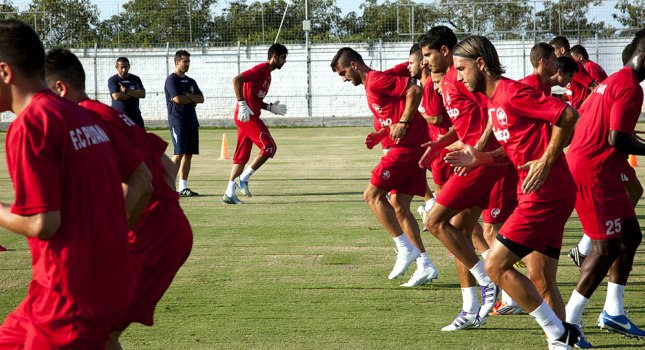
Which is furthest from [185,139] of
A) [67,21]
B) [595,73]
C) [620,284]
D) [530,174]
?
[67,21]

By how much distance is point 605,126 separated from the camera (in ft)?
20.4

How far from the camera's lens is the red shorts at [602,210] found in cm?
618

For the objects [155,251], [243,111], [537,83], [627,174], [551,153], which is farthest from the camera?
[243,111]

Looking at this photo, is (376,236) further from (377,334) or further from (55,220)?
(55,220)

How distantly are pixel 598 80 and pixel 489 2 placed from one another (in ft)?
88.5

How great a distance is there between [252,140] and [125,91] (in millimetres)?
2938

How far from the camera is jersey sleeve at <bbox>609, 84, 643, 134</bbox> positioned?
6043mm

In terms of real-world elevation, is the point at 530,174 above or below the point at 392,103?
below

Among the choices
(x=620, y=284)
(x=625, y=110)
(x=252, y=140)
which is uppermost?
(x=625, y=110)

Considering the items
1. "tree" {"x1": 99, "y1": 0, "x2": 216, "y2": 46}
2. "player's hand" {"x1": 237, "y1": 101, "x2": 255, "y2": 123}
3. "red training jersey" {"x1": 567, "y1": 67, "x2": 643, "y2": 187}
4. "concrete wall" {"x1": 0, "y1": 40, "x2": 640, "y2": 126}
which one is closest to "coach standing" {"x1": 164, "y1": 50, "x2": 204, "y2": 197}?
"player's hand" {"x1": 237, "y1": 101, "x2": 255, "y2": 123}

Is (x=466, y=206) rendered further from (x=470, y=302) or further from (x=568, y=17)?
(x=568, y=17)

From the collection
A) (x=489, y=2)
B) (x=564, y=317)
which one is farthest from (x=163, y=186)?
(x=489, y=2)

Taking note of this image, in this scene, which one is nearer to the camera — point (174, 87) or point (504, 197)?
point (504, 197)

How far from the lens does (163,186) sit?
4.41m
